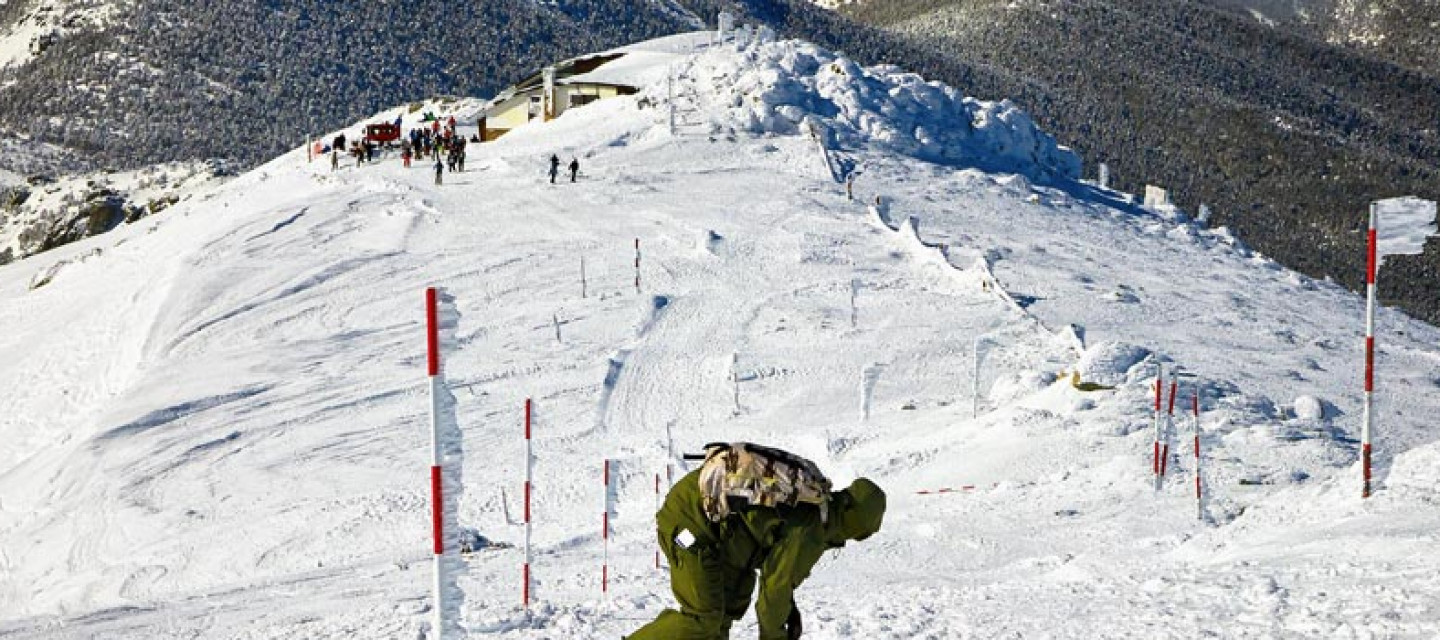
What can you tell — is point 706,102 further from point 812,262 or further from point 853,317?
point 853,317

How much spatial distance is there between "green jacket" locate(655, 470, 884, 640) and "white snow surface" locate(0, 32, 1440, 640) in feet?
6.13

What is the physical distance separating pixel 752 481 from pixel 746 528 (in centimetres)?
20

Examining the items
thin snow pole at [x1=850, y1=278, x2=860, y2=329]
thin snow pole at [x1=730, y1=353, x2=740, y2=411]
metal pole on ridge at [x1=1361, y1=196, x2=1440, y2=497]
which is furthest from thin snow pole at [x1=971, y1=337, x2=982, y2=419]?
metal pole on ridge at [x1=1361, y1=196, x2=1440, y2=497]

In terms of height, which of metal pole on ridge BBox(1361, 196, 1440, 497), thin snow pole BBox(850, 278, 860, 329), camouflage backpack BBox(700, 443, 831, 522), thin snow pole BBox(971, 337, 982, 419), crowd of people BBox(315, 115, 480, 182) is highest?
camouflage backpack BBox(700, 443, 831, 522)

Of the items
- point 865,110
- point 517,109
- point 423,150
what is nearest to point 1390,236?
point 865,110

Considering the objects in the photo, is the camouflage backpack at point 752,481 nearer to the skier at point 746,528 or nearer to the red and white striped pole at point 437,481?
the skier at point 746,528

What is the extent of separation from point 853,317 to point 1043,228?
1066 cm

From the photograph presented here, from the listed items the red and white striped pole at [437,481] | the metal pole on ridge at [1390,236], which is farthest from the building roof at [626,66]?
the red and white striped pole at [437,481]

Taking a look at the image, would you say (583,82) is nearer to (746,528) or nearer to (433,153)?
(433,153)

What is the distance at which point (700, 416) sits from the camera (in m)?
24.7

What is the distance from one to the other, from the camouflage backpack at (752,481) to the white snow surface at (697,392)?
6.42 ft

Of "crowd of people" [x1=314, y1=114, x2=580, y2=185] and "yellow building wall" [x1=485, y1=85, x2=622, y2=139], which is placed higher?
"crowd of people" [x1=314, y1=114, x2=580, y2=185]

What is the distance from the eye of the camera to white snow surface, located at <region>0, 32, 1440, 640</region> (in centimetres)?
1189

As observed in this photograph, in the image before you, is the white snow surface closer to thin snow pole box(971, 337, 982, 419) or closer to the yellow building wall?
thin snow pole box(971, 337, 982, 419)
